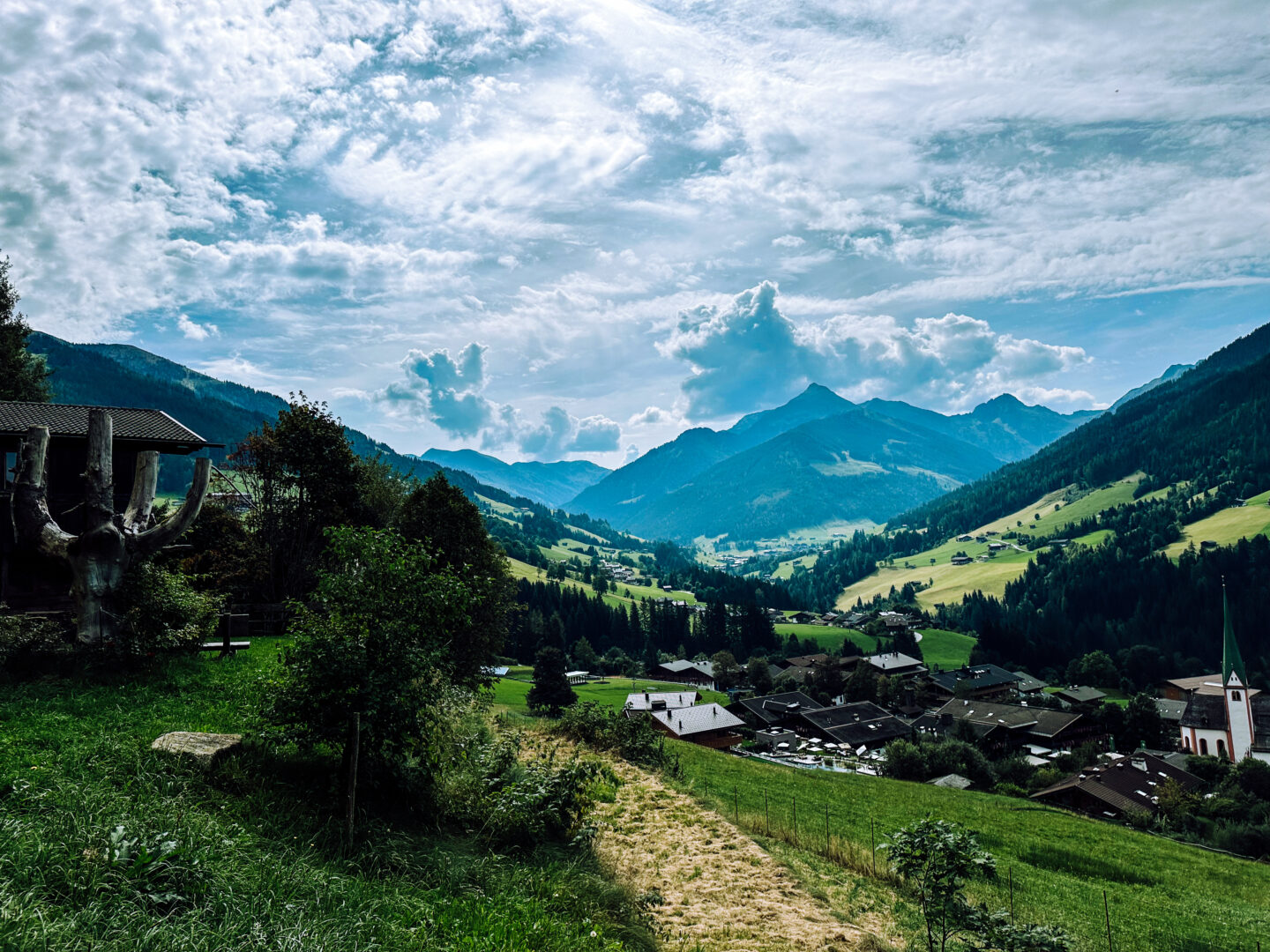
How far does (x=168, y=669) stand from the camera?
51.1 feet

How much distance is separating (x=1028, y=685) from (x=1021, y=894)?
389 ft

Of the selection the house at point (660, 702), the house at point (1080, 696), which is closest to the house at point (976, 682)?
the house at point (1080, 696)

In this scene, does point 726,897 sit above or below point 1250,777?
above

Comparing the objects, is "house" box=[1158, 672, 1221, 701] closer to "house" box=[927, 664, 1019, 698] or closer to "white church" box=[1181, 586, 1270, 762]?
"house" box=[927, 664, 1019, 698]

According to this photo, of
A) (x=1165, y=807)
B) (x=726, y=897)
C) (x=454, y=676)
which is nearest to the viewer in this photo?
(x=726, y=897)

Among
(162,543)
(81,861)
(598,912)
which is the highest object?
(162,543)

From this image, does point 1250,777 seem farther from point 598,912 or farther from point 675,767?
point 598,912

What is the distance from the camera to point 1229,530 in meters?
187

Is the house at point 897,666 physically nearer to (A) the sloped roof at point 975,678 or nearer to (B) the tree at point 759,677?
(A) the sloped roof at point 975,678

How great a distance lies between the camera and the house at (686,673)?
118438 mm

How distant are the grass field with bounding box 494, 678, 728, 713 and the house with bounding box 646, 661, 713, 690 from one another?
440cm

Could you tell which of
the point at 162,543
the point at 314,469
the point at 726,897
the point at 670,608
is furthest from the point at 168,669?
the point at 670,608

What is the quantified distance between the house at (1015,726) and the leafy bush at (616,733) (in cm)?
6674

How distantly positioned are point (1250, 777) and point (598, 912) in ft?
250
